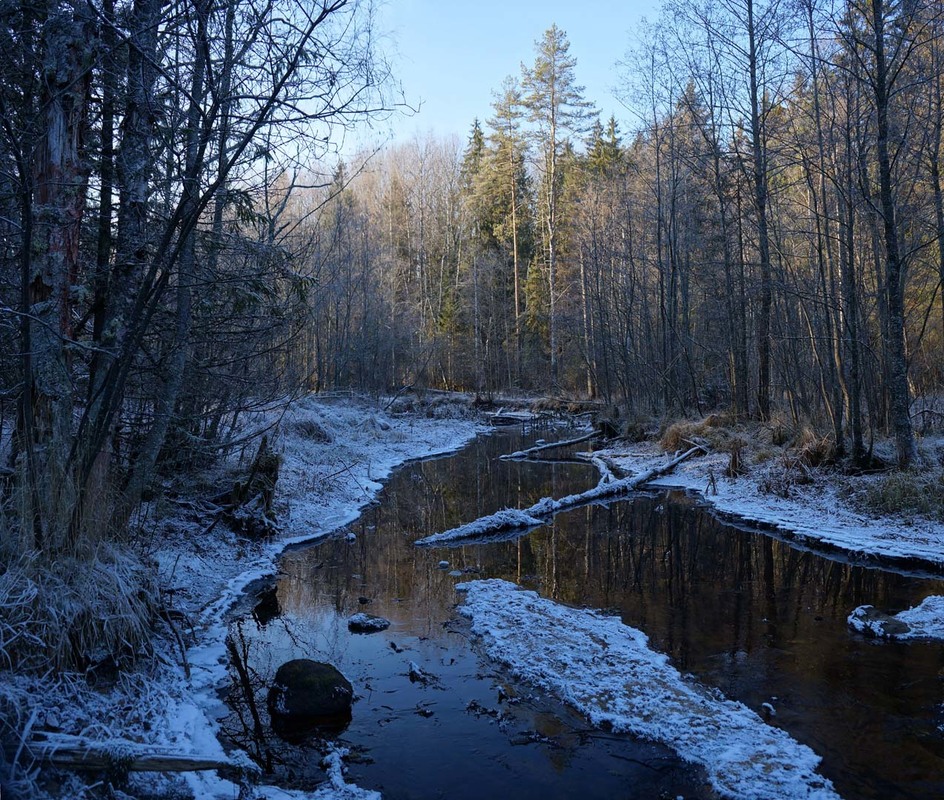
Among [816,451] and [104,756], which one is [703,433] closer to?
[816,451]

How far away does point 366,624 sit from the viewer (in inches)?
278

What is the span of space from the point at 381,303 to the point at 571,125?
1576 centimetres

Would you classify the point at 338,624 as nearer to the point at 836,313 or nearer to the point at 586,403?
the point at 836,313

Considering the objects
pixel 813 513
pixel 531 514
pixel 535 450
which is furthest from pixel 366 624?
pixel 535 450

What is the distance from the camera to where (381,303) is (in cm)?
3616

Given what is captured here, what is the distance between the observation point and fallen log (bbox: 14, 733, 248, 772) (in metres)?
3.56

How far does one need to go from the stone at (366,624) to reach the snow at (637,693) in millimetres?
969

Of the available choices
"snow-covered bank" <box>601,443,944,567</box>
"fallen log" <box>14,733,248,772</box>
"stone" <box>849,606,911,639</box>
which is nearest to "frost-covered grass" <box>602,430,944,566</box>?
"snow-covered bank" <box>601,443,944,567</box>

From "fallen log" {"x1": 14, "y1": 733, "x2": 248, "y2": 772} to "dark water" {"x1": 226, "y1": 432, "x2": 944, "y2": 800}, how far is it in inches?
35.5

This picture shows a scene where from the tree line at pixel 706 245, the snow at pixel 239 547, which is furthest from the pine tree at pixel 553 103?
the snow at pixel 239 547

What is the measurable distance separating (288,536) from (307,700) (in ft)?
18.8

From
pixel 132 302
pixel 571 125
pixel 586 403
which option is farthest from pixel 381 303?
pixel 132 302

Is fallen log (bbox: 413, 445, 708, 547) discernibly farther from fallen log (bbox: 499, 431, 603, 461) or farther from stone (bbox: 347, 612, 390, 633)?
fallen log (bbox: 499, 431, 603, 461)

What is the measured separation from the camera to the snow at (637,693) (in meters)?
4.38
